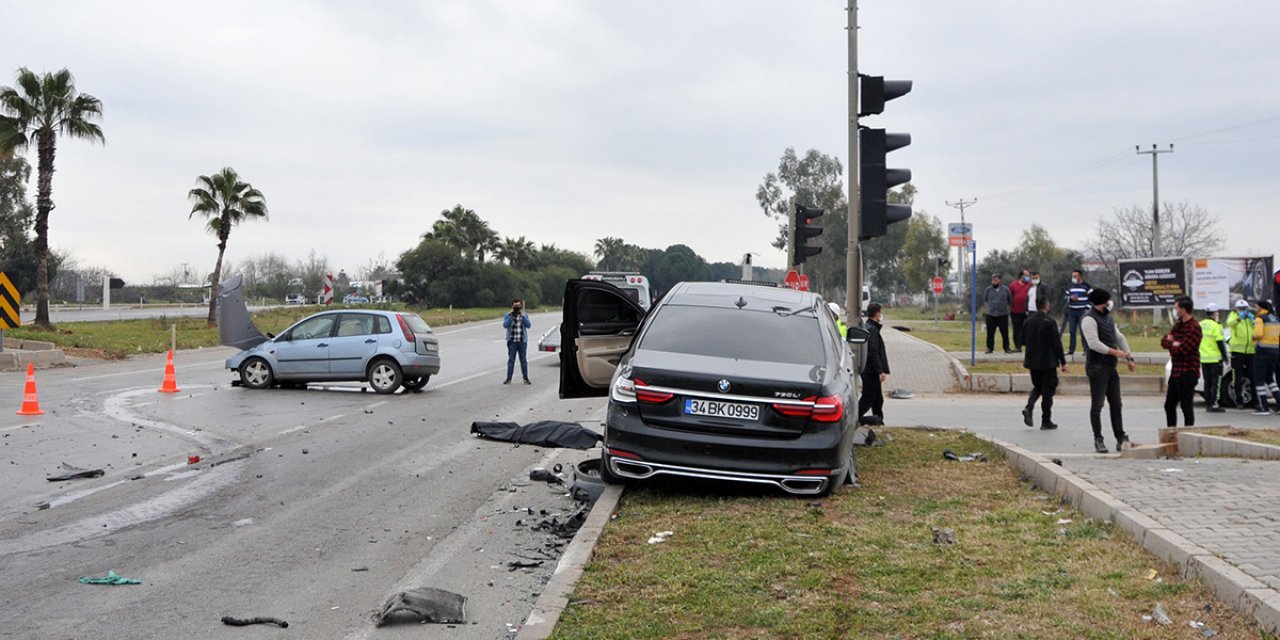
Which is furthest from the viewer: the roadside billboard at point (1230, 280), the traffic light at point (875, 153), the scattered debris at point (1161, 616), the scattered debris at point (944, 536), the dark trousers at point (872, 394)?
the roadside billboard at point (1230, 280)

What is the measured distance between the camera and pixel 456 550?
23.7ft

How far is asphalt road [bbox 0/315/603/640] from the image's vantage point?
226 inches

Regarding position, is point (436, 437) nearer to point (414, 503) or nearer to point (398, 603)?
point (414, 503)

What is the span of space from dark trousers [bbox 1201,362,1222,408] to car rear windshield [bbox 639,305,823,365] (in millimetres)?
11182

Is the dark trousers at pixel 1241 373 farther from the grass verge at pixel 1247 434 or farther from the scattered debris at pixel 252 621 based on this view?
the scattered debris at pixel 252 621

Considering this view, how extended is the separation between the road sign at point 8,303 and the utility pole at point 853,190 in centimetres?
1918

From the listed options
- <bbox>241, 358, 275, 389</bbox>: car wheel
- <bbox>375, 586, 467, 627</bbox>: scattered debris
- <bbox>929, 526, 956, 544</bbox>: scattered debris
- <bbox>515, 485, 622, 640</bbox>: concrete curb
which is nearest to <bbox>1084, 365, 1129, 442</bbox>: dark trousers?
<bbox>929, 526, 956, 544</bbox>: scattered debris

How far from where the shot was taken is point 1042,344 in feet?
46.8

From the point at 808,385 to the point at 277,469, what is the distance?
17.9 feet

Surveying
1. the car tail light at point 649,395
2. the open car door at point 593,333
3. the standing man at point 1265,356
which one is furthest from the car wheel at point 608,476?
the standing man at point 1265,356

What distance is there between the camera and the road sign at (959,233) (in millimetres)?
25328

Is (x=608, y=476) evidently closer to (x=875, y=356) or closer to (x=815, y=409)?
(x=815, y=409)

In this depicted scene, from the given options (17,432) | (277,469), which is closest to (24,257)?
(17,432)

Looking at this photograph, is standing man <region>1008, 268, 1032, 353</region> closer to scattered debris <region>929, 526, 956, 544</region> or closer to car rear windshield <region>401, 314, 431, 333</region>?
car rear windshield <region>401, 314, 431, 333</region>
